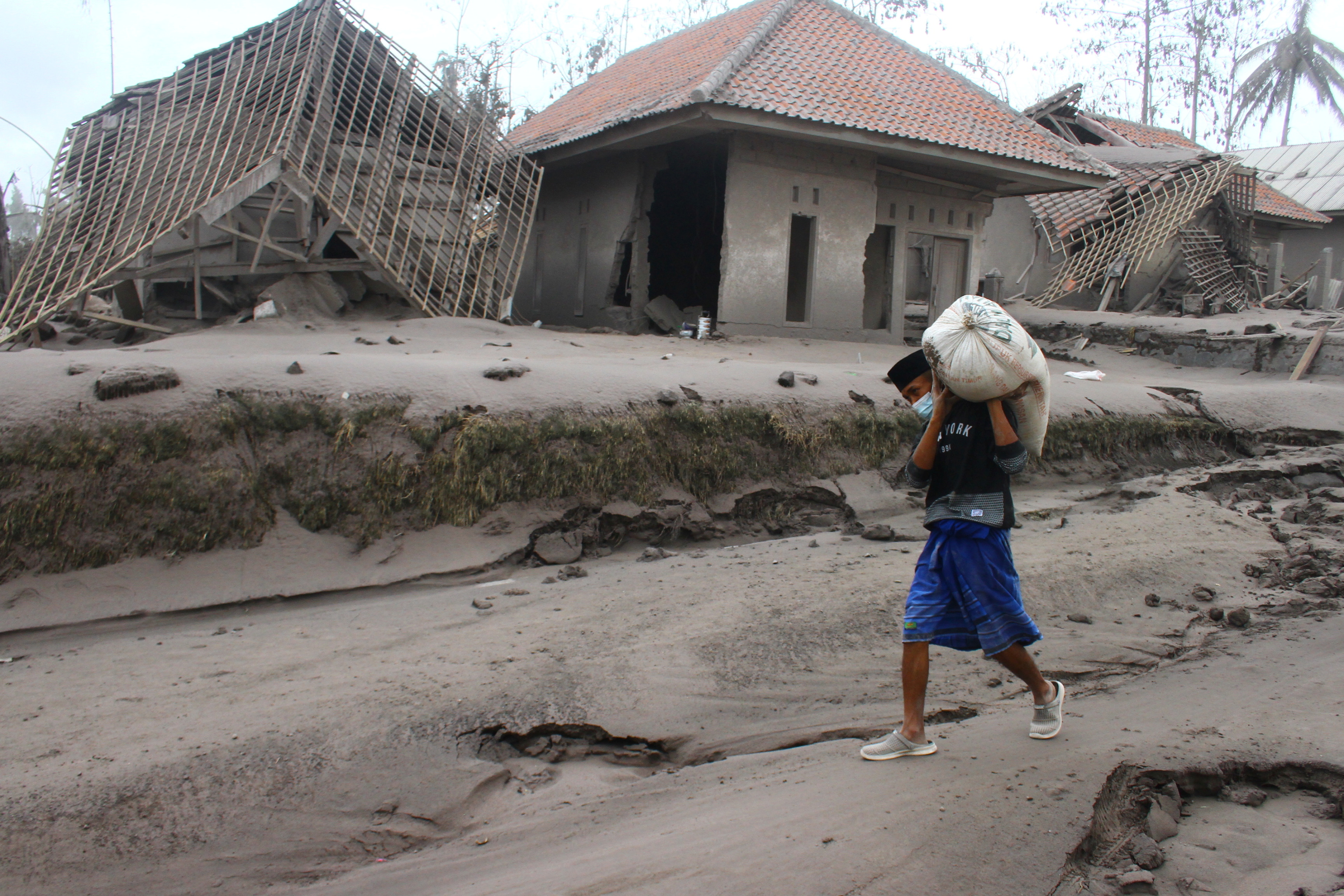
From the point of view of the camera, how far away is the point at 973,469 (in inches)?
128

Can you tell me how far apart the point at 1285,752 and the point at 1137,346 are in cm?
1337

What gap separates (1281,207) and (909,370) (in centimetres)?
2510

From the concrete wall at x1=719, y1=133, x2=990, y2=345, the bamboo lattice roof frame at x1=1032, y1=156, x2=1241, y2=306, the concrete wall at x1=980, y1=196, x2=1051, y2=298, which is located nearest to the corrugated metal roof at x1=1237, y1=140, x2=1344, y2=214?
the bamboo lattice roof frame at x1=1032, y1=156, x2=1241, y2=306

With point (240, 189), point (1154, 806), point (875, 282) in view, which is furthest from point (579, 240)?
point (1154, 806)

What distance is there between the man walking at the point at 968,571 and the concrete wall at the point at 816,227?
885cm

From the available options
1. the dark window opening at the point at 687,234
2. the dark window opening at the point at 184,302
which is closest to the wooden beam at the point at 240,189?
the dark window opening at the point at 184,302

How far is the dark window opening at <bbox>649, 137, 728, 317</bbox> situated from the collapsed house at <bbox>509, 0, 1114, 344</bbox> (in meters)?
0.03

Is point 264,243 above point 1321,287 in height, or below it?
below

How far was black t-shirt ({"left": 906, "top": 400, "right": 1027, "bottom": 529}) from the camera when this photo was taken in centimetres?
321

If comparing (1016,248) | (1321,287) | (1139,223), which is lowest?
(1321,287)

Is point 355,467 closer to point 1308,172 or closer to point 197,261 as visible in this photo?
point 197,261

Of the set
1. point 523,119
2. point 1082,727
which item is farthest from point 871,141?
point 523,119

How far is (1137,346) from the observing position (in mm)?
15141

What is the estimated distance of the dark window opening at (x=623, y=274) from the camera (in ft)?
44.0
